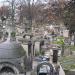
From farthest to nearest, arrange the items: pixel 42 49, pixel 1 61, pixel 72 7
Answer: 1. pixel 42 49
2. pixel 72 7
3. pixel 1 61

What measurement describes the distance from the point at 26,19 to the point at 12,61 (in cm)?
3711

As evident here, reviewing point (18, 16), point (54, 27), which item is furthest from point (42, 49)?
point (18, 16)

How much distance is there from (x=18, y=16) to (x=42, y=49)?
32.3 meters

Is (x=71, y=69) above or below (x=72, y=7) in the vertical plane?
below

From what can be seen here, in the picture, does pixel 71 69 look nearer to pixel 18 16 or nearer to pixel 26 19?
pixel 26 19

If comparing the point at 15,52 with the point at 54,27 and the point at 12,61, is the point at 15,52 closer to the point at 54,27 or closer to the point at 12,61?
the point at 12,61

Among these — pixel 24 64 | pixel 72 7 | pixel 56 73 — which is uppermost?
pixel 72 7

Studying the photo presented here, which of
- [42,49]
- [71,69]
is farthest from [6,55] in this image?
[42,49]

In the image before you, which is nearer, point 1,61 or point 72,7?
point 1,61

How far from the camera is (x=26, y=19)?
167ft

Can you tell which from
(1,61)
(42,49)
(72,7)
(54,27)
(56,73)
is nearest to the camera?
(1,61)

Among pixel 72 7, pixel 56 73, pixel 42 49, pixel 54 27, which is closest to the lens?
pixel 56 73

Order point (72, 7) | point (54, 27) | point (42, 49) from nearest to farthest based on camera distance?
point (72, 7) < point (42, 49) < point (54, 27)

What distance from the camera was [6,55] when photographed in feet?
46.5
